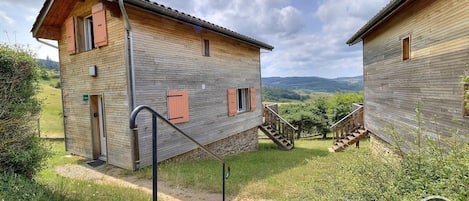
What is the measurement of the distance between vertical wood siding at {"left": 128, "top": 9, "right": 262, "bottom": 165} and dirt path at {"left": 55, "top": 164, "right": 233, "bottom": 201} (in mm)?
942

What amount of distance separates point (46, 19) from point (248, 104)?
8727mm

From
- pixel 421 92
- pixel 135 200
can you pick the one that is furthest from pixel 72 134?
pixel 421 92

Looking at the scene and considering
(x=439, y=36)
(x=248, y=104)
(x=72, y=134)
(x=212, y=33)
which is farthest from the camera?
(x=248, y=104)

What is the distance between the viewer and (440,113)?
5.23 metres

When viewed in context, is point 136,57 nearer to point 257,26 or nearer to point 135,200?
point 135,200

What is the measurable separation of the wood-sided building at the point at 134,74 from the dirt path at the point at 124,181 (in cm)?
49

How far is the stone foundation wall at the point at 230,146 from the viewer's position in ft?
29.0

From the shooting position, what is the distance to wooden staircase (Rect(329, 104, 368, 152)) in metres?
12.4

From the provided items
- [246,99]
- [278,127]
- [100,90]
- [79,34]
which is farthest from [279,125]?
[79,34]

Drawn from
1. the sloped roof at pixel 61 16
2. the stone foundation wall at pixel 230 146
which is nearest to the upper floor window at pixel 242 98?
the stone foundation wall at pixel 230 146

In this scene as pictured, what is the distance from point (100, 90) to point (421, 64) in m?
8.87

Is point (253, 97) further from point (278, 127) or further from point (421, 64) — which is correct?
point (421, 64)

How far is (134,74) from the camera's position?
6.57 meters

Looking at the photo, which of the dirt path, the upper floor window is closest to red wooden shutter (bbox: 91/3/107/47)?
the dirt path
